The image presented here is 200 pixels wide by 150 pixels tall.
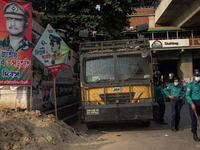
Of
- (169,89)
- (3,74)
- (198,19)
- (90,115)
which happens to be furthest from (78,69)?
(198,19)

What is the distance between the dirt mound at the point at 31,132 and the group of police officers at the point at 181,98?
10.6 feet

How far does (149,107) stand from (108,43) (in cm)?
258

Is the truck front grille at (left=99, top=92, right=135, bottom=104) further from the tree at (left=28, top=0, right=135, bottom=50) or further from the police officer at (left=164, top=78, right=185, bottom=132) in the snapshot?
the tree at (left=28, top=0, right=135, bottom=50)

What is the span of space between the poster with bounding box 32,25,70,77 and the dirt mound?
1.72 metres

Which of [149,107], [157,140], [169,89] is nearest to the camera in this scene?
[157,140]

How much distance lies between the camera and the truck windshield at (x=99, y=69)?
259 inches

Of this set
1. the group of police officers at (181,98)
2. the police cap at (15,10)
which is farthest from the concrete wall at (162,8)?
the police cap at (15,10)

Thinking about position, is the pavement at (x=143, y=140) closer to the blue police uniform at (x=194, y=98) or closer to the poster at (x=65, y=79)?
the blue police uniform at (x=194, y=98)

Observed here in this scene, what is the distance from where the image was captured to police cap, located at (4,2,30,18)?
6.15m

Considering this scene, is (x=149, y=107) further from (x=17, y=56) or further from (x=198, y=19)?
(x=198, y=19)

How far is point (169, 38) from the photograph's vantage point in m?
28.7

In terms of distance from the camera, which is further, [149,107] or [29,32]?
[29,32]

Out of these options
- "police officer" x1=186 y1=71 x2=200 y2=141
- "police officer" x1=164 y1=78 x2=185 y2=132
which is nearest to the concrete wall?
"police officer" x1=164 y1=78 x2=185 y2=132

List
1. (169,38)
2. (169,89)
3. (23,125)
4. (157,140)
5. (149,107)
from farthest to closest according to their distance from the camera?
(169,38) < (169,89) < (149,107) < (157,140) < (23,125)
